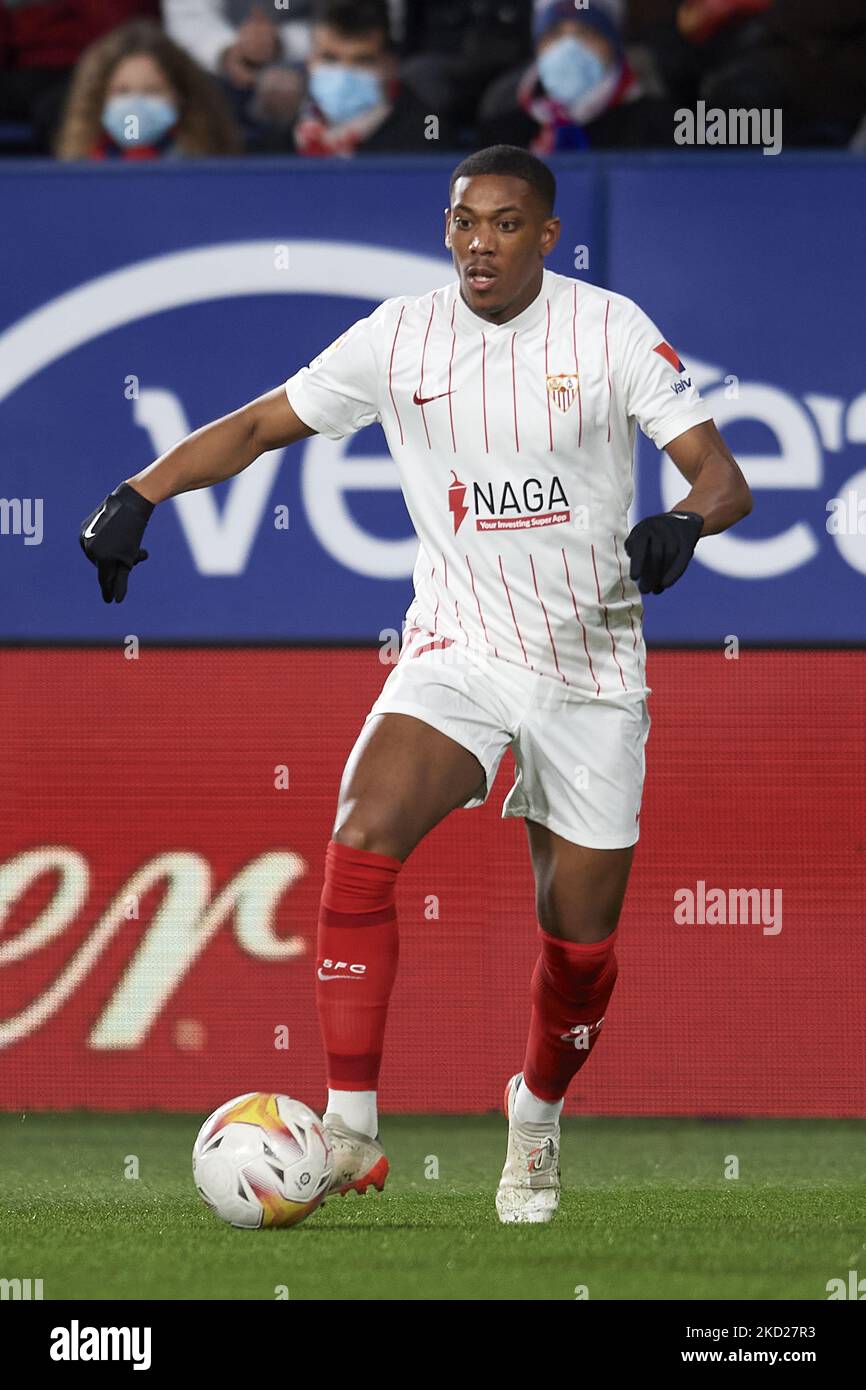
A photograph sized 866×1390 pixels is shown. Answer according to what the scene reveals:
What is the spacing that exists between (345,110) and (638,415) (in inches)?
132

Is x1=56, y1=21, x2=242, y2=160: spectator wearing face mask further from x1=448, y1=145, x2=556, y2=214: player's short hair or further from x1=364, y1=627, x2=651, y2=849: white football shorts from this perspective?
x1=364, y1=627, x2=651, y2=849: white football shorts

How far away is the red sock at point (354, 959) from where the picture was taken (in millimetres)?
4164

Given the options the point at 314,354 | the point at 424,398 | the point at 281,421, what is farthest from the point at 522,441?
the point at 314,354

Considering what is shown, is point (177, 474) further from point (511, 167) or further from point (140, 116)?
point (140, 116)

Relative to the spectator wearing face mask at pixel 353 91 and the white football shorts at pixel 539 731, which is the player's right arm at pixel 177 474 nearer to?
the white football shorts at pixel 539 731

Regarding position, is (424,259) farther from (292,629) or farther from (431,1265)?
(431,1265)

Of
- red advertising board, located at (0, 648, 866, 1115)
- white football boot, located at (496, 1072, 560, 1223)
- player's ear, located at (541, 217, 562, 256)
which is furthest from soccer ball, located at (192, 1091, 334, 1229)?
red advertising board, located at (0, 648, 866, 1115)

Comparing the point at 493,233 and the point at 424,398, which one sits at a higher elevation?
the point at 493,233

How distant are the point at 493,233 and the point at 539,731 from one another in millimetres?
1010

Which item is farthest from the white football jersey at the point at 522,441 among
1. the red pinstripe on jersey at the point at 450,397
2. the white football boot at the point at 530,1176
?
the white football boot at the point at 530,1176

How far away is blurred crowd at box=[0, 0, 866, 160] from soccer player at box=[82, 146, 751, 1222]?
2.32m

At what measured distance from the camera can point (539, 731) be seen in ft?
14.7

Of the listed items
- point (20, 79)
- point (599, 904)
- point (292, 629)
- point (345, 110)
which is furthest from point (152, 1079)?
point (20, 79)

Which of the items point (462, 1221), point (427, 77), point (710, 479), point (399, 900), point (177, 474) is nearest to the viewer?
point (710, 479)
